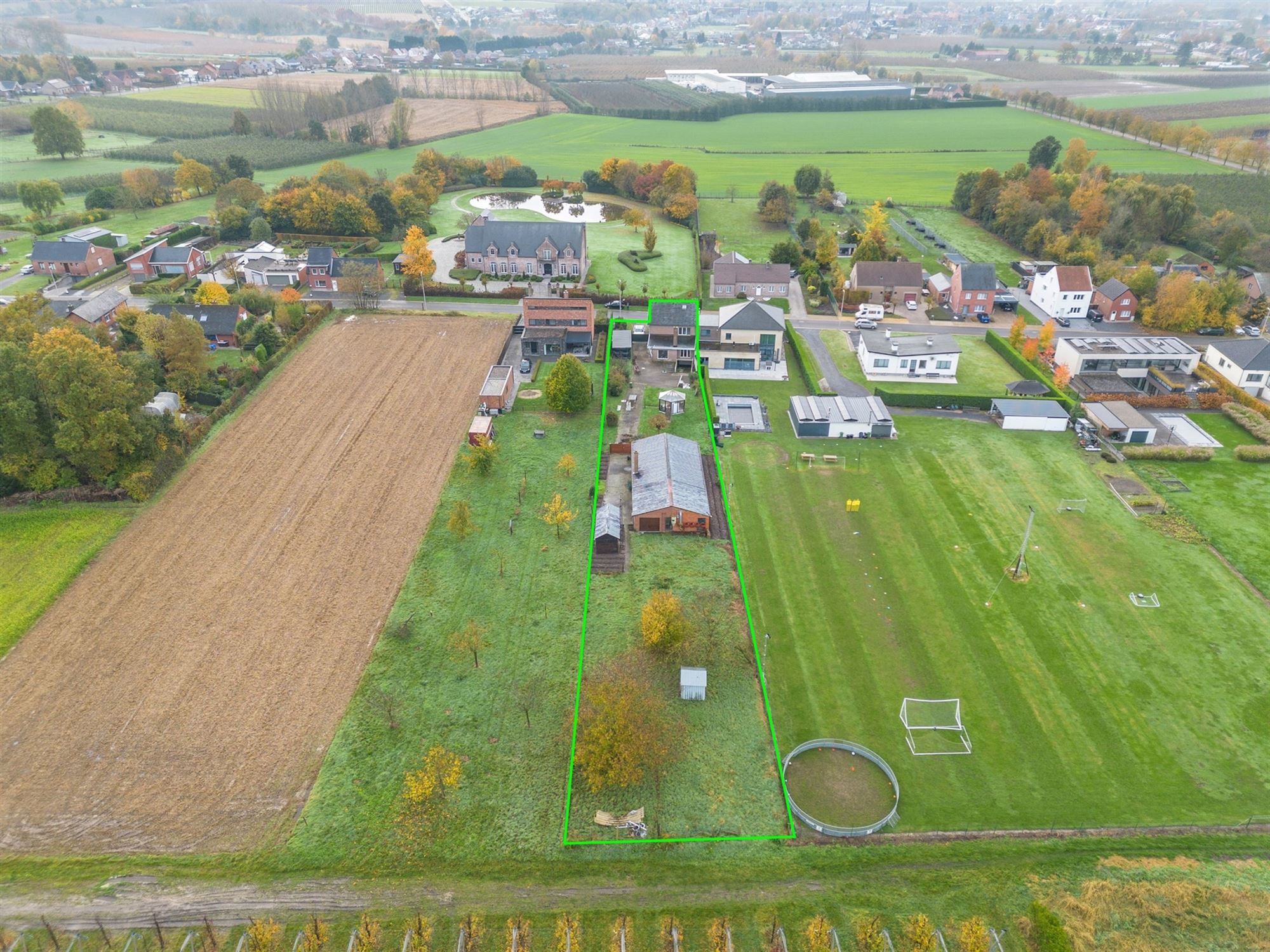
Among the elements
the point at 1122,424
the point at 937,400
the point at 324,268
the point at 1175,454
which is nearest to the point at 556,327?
the point at 324,268

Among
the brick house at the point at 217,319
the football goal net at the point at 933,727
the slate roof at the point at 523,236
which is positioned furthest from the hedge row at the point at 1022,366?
the brick house at the point at 217,319

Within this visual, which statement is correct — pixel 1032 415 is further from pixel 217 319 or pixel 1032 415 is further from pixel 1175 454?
pixel 217 319

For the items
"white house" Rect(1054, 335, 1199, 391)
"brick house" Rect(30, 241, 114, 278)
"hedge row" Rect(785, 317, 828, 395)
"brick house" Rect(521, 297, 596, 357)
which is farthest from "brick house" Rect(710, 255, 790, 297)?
"brick house" Rect(30, 241, 114, 278)

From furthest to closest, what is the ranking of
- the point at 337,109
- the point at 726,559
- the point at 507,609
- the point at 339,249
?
the point at 337,109, the point at 339,249, the point at 726,559, the point at 507,609

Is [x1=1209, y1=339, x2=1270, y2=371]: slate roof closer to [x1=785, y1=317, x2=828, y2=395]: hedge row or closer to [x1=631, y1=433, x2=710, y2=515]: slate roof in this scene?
[x1=785, y1=317, x2=828, y2=395]: hedge row

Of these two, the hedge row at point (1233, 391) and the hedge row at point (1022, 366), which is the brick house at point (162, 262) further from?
the hedge row at point (1233, 391)

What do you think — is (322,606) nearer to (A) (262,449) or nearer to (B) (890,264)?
(A) (262,449)

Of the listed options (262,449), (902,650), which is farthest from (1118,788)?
(262,449)
